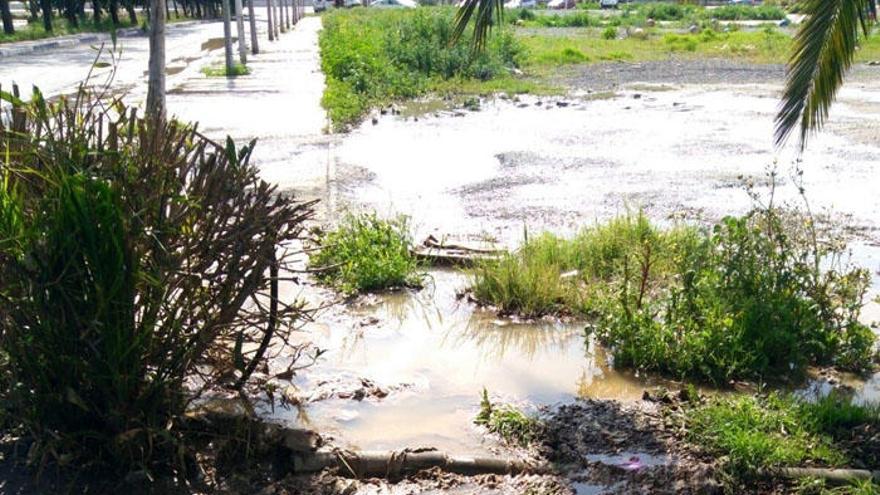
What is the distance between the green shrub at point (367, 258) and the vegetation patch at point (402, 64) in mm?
8075

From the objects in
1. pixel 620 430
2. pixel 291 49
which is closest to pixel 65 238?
pixel 620 430

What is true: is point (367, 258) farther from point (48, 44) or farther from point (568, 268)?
point (48, 44)

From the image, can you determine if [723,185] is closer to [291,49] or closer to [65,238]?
[65,238]

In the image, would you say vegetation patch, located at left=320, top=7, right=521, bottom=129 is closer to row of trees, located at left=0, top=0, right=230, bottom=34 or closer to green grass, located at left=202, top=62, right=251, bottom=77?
green grass, located at left=202, top=62, right=251, bottom=77

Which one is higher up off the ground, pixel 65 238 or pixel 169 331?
pixel 65 238

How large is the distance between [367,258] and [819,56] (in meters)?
3.43

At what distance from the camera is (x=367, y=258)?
774cm

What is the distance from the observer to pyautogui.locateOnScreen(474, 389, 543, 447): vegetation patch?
16.9 feet

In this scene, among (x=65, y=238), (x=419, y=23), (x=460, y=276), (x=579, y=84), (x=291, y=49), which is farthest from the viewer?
(x=291, y=49)

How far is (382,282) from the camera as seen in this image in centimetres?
766

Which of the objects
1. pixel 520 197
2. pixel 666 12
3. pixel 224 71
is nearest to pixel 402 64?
pixel 224 71

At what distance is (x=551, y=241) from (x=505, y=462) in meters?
3.53

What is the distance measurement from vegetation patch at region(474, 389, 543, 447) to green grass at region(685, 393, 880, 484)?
77 cm

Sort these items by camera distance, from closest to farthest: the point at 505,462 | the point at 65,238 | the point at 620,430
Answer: the point at 65,238 → the point at 505,462 → the point at 620,430
